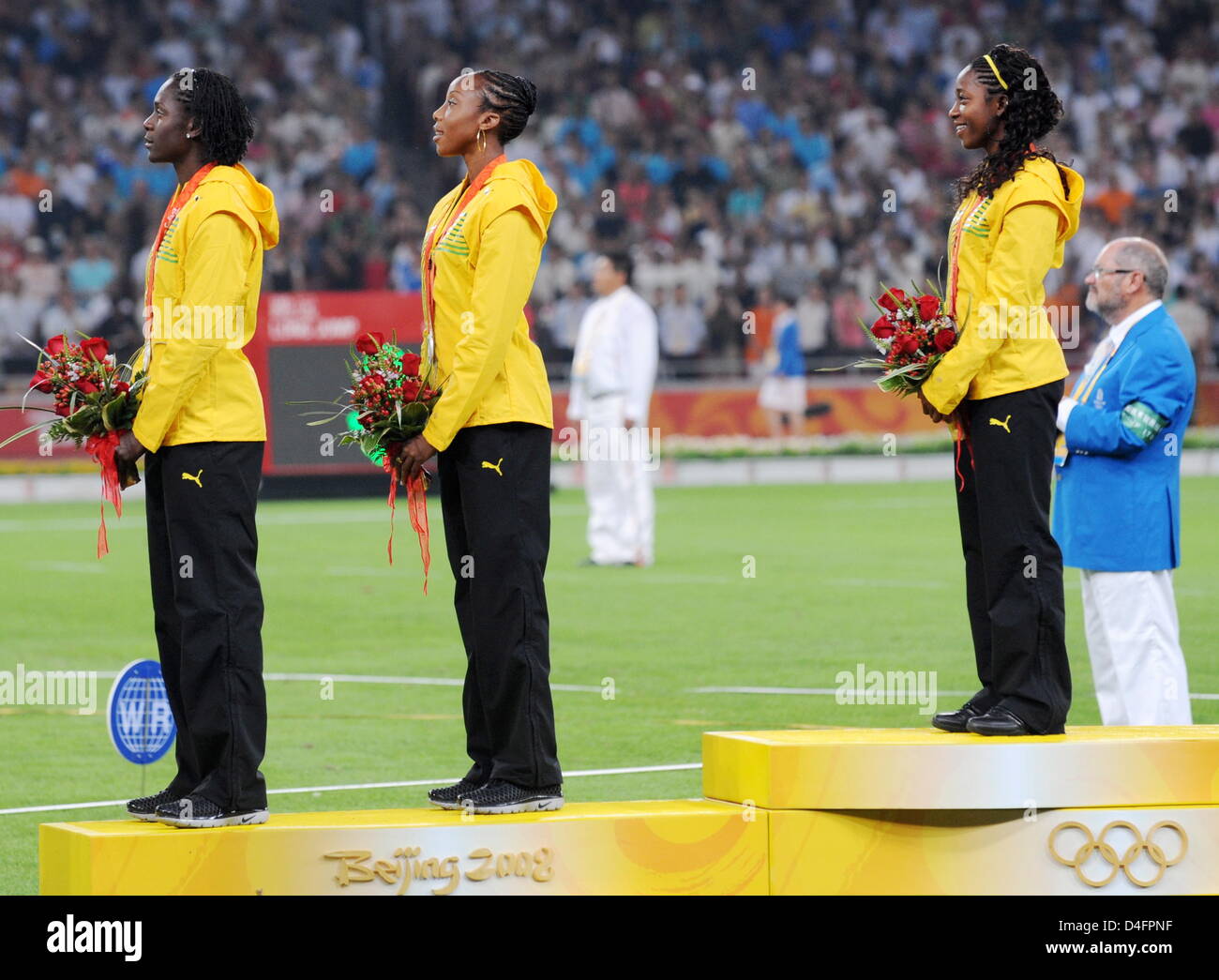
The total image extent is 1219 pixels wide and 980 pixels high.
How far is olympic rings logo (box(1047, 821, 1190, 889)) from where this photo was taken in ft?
21.3

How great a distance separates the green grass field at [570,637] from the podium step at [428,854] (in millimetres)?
1269

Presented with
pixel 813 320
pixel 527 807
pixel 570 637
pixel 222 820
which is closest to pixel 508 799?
pixel 527 807

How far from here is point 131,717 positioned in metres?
7.36

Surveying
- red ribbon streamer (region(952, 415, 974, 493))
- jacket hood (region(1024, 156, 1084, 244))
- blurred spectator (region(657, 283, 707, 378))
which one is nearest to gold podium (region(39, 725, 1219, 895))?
red ribbon streamer (region(952, 415, 974, 493))

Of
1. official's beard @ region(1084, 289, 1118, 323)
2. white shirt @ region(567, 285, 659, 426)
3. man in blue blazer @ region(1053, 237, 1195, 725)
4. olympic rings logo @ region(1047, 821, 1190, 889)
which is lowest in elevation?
olympic rings logo @ region(1047, 821, 1190, 889)

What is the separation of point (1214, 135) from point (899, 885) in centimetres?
2976

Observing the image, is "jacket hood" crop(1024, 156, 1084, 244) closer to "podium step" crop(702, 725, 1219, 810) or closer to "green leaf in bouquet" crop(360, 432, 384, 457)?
"podium step" crop(702, 725, 1219, 810)

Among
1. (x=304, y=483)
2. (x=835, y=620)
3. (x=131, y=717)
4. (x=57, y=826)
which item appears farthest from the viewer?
(x=304, y=483)

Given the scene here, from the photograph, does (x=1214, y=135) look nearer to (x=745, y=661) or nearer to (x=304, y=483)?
(x=304, y=483)

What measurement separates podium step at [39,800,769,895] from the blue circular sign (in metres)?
1.04

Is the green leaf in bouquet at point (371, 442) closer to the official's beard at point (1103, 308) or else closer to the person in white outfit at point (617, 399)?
the official's beard at point (1103, 308)

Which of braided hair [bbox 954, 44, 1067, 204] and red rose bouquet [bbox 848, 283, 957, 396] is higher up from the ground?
braided hair [bbox 954, 44, 1067, 204]

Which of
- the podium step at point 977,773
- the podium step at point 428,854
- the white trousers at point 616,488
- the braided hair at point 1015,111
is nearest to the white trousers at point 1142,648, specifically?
the podium step at point 977,773

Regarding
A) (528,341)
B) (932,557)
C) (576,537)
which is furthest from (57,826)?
(576,537)
